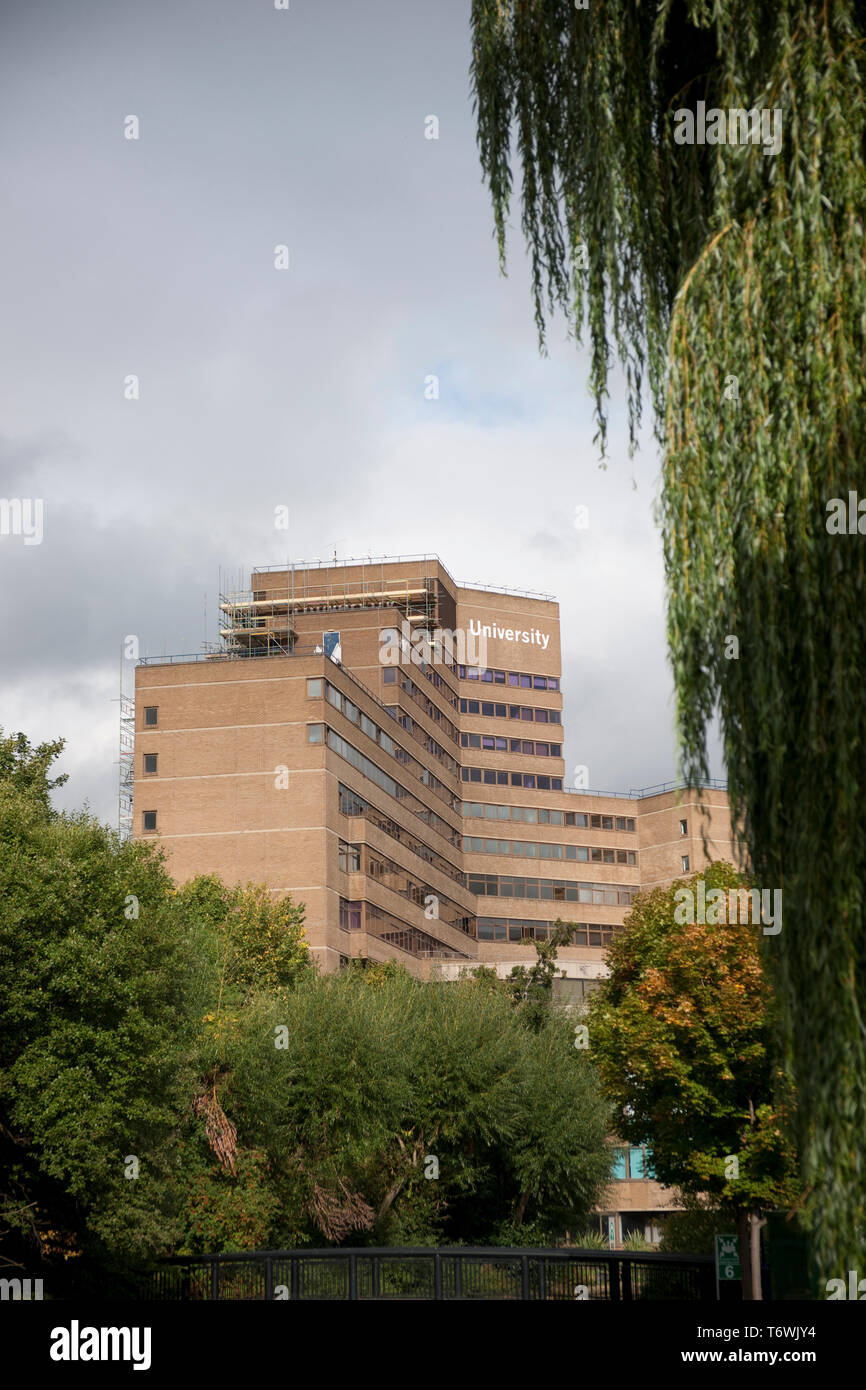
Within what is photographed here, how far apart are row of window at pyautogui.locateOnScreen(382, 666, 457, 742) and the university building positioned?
231 mm

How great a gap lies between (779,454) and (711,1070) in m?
32.8

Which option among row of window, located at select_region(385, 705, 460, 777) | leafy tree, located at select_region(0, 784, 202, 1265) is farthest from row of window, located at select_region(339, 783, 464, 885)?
leafy tree, located at select_region(0, 784, 202, 1265)

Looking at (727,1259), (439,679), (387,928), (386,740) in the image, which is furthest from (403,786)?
(727,1259)

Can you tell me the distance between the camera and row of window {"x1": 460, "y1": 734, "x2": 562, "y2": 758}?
13162cm

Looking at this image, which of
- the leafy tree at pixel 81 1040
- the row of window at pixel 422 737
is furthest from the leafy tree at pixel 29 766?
the row of window at pixel 422 737

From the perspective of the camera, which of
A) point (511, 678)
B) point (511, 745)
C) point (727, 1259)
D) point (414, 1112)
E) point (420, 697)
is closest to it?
point (727, 1259)

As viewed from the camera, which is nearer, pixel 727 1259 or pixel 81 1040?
pixel 727 1259

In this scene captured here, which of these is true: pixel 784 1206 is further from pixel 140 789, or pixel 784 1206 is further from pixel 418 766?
pixel 418 766

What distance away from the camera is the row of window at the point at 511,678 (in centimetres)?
13350

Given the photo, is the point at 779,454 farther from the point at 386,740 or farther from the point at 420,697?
the point at 420,697

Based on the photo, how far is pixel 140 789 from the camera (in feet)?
292

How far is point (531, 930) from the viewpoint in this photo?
415 feet
